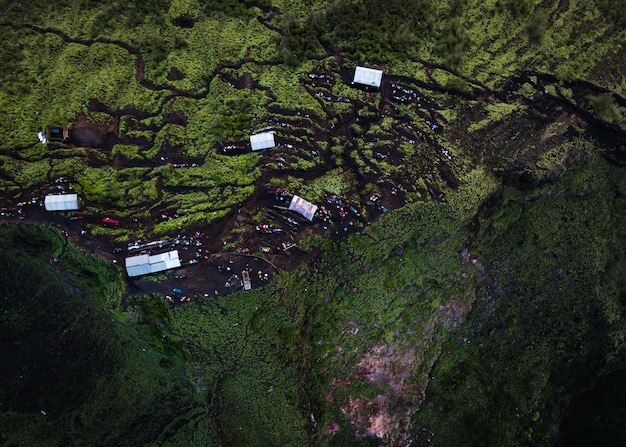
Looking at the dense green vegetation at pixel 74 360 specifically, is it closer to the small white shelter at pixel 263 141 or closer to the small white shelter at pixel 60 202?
the small white shelter at pixel 60 202

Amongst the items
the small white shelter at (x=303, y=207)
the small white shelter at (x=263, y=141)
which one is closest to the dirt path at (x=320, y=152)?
the small white shelter at (x=263, y=141)

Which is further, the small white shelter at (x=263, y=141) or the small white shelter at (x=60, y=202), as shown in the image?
the small white shelter at (x=263, y=141)

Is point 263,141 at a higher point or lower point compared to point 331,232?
higher

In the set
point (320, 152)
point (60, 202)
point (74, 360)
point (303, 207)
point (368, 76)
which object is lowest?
point (74, 360)

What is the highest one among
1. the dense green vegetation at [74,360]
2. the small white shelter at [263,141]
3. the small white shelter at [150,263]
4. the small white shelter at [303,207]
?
the small white shelter at [263,141]

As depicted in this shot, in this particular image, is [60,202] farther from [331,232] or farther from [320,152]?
[331,232]

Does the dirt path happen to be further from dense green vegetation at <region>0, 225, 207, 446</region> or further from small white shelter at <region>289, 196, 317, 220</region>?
dense green vegetation at <region>0, 225, 207, 446</region>

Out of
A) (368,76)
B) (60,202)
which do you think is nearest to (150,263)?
(60,202)
